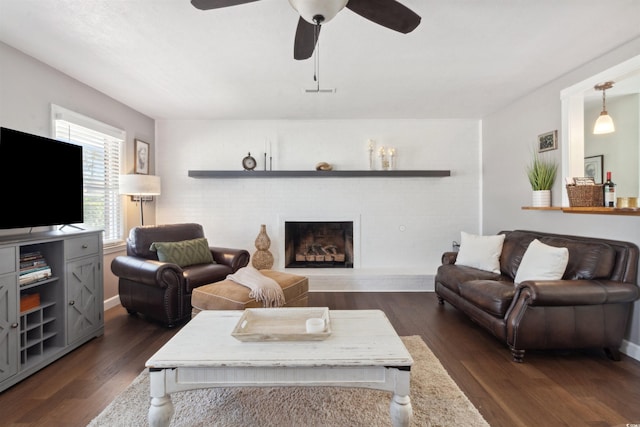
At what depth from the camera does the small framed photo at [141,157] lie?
3969mm

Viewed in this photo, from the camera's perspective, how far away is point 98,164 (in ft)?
11.0

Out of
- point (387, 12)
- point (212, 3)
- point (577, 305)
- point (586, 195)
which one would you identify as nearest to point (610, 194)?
point (586, 195)

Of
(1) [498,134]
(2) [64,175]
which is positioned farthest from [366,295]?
(2) [64,175]

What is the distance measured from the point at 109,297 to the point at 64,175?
164 cm

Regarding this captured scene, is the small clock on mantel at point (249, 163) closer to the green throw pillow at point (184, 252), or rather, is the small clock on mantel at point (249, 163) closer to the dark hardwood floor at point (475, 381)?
Result: the green throw pillow at point (184, 252)

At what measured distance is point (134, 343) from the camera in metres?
2.56

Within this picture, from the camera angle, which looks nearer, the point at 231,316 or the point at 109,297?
the point at 231,316

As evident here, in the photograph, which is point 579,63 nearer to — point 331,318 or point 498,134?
point 498,134

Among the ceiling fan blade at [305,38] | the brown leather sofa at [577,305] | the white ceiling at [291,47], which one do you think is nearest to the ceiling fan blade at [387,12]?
the ceiling fan blade at [305,38]

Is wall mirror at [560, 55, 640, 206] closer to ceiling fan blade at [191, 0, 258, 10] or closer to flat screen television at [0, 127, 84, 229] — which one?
ceiling fan blade at [191, 0, 258, 10]

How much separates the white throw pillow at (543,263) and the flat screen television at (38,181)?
399 centimetres

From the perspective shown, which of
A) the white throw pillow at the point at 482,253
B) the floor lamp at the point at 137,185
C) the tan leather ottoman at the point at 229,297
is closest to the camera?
the tan leather ottoman at the point at 229,297

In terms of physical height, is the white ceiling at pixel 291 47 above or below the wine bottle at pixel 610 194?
above

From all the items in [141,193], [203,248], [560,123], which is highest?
[560,123]
